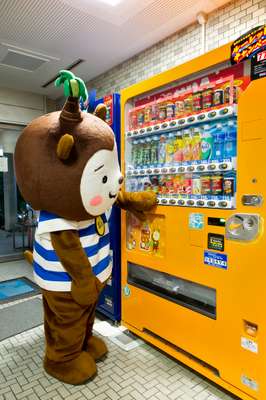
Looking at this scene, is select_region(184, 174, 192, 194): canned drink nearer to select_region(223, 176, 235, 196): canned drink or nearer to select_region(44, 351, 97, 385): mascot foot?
select_region(223, 176, 235, 196): canned drink

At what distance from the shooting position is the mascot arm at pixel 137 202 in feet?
7.50

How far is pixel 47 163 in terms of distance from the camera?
182 centimetres

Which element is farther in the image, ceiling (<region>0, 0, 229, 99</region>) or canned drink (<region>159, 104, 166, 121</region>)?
ceiling (<region>0, 0, 229, 99</region>)

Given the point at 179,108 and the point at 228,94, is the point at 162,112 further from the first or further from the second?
the point at 228,94

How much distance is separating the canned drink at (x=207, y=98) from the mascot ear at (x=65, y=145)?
3.05 ft

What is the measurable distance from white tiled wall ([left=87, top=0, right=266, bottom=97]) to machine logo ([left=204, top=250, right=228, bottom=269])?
7.15ft

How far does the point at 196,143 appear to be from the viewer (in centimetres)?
209

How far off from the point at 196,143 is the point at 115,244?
1.23 meters

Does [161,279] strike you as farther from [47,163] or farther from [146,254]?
[47,163]

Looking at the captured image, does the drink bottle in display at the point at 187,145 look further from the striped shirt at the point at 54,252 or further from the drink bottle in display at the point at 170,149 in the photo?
the striped shirt at the point at 54,252

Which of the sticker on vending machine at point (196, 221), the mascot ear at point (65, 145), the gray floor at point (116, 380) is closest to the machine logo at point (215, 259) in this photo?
the sticker on vending machine at point (196, 221)

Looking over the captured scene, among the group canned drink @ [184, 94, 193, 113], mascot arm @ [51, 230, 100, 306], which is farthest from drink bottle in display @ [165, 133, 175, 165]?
mascot arm @ [51, 230, 100, 306]

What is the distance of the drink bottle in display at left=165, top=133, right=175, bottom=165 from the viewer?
7.44 ft

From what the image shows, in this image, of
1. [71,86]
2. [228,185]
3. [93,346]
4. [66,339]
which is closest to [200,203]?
[228,185]
